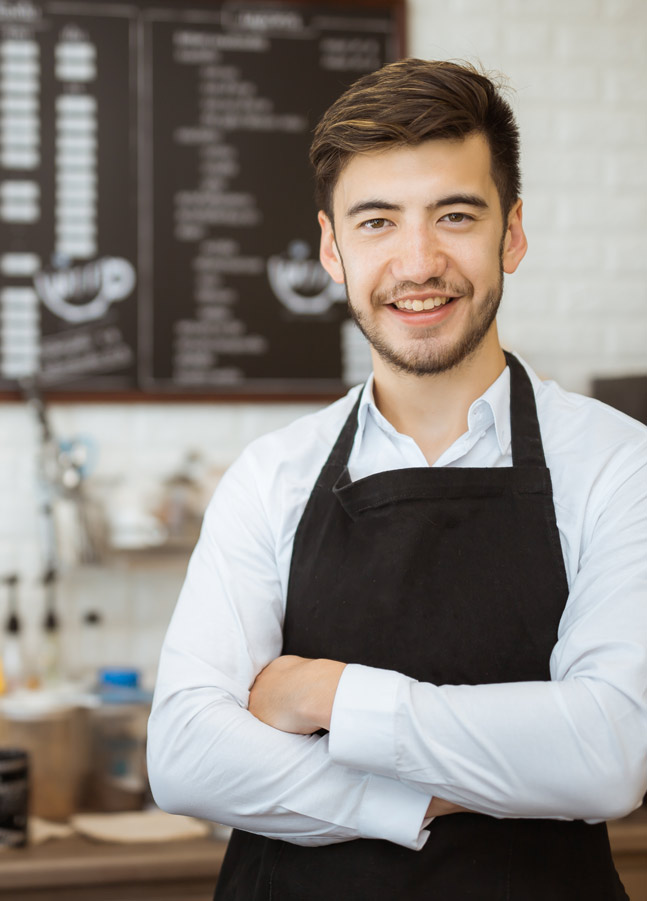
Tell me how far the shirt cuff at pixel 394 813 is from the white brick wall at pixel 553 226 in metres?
1.47

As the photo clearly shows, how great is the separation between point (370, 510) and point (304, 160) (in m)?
1.53

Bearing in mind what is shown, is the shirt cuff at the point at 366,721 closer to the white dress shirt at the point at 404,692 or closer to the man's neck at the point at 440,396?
the white dress shirt at the point at 404,692

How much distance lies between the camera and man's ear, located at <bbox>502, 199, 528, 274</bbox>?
4.41 feet

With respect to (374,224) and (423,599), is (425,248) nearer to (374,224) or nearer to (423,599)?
(374,224)

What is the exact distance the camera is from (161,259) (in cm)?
251

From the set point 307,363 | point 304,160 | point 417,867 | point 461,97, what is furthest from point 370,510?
point 304,160

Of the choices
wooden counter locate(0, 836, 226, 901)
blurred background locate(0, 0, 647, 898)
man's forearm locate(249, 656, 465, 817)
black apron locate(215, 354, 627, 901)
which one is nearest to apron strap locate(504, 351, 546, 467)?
black apron locate(215, 354, 627, 901)

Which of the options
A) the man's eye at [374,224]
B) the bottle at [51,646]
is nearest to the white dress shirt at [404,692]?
the man's eye at [374,224]

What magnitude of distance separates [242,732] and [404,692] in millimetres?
223

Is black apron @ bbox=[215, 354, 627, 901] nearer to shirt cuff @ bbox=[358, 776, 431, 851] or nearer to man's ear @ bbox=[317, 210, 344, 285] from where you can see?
shirt cuff @ bbox=[358, 776, 431, 851]

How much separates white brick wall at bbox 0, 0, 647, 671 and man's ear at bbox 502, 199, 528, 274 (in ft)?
4.20

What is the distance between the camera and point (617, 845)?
205 cm

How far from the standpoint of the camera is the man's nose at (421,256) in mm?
1212

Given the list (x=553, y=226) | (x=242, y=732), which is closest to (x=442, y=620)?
(x=242, y=732)
